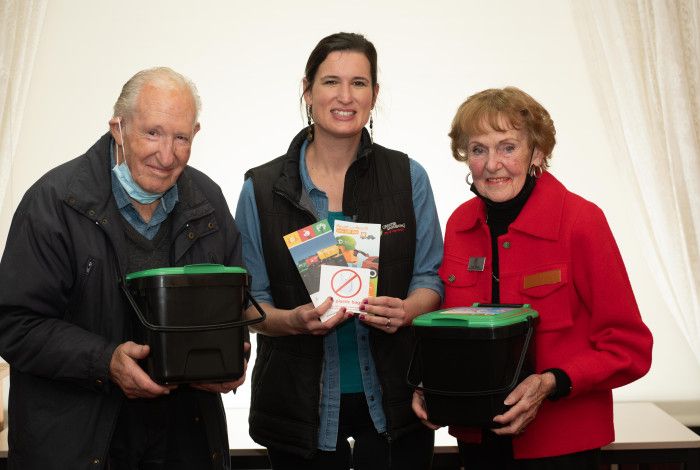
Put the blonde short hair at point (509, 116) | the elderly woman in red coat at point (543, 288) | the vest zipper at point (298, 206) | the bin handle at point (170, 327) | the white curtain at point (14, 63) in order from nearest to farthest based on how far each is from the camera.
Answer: the bin handle at point (170, 327)
the elderly woman in red coat at point (543, 288)
the blonde short hair at point (509, 116)
the vest zipper at point (298, 206)
the white curtain at point (14, 63)

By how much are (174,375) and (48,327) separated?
13.1 inches

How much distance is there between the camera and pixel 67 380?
1.95 m

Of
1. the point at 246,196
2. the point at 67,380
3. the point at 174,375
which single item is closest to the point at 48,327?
the point at 67,380

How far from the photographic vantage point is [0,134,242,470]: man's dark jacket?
1.93 m

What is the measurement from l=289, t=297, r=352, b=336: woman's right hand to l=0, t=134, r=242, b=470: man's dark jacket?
366 mm

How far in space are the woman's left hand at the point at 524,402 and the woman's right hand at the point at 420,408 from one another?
0.18 m

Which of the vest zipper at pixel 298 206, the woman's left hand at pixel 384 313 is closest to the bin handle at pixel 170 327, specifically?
the woman's left hand at pixel 384 313

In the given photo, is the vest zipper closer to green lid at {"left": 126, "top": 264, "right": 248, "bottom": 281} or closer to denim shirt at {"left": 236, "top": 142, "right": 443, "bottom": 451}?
denim shirt at {"left": 236, "top": 142, "right": 443, "bottom": 451}

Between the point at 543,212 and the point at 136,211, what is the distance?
106cm

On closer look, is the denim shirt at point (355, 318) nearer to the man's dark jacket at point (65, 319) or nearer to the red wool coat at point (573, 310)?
the red wool coat at point (573, 310)

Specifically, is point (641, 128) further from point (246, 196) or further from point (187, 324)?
point (187, 324)

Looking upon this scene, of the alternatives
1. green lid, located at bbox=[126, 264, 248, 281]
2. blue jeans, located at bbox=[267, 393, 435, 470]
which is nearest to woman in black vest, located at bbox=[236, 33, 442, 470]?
blue jeans, located at bbox=[267, 393, 435, 470]

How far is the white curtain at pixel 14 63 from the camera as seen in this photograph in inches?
160

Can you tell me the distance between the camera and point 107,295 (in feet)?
6.59
